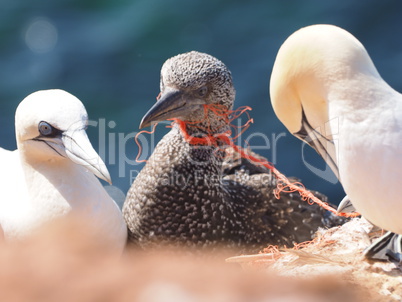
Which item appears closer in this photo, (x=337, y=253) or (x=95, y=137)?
(x=337, y=253)

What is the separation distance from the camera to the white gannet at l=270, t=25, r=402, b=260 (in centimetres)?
280

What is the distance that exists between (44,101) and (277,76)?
1.39 m

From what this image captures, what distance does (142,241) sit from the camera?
171 inches

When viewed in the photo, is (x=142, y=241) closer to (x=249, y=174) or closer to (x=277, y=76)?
(x=249, y=174)

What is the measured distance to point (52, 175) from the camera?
3.94 metres

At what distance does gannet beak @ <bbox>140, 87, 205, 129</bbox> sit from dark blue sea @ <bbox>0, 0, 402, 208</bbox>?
2944 millimetres

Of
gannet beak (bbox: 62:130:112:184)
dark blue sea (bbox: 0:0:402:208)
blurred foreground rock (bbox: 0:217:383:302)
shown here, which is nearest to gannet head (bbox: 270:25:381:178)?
gannet beak (bbox: 62:130:112:184)

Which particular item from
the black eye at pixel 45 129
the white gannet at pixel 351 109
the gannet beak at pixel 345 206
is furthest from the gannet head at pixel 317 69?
the black eye at pixel 45 129

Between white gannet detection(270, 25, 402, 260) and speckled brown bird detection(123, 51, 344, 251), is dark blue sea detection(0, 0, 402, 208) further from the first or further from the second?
white gannet detection(270, 25, 402, 260)

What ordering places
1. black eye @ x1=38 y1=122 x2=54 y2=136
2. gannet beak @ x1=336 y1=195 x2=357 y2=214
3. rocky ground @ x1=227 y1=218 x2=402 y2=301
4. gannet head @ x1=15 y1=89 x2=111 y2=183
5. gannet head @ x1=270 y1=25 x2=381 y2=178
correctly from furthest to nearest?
1. gannet beak @ x1=336 y1=195 x2=357 y2=214
2. black eye @ x1=38 y1=122 x2=54 y2=136
3. gannet head @ x1=15 y1=89 x2=111 y2=183
4. gannet head @ x1=270 y1=25 x2=381 y2=178
5. rocky ground @ x1=227 y1=218 x2=402 y2=301

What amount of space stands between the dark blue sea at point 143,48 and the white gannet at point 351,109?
157 inches

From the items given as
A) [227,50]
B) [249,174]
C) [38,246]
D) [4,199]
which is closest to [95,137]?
[227,50]

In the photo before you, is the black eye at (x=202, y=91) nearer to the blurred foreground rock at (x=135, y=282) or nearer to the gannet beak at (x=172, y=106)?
the gannet beak at (x=172, y=106)

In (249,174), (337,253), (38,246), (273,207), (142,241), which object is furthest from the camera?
(249,174)
